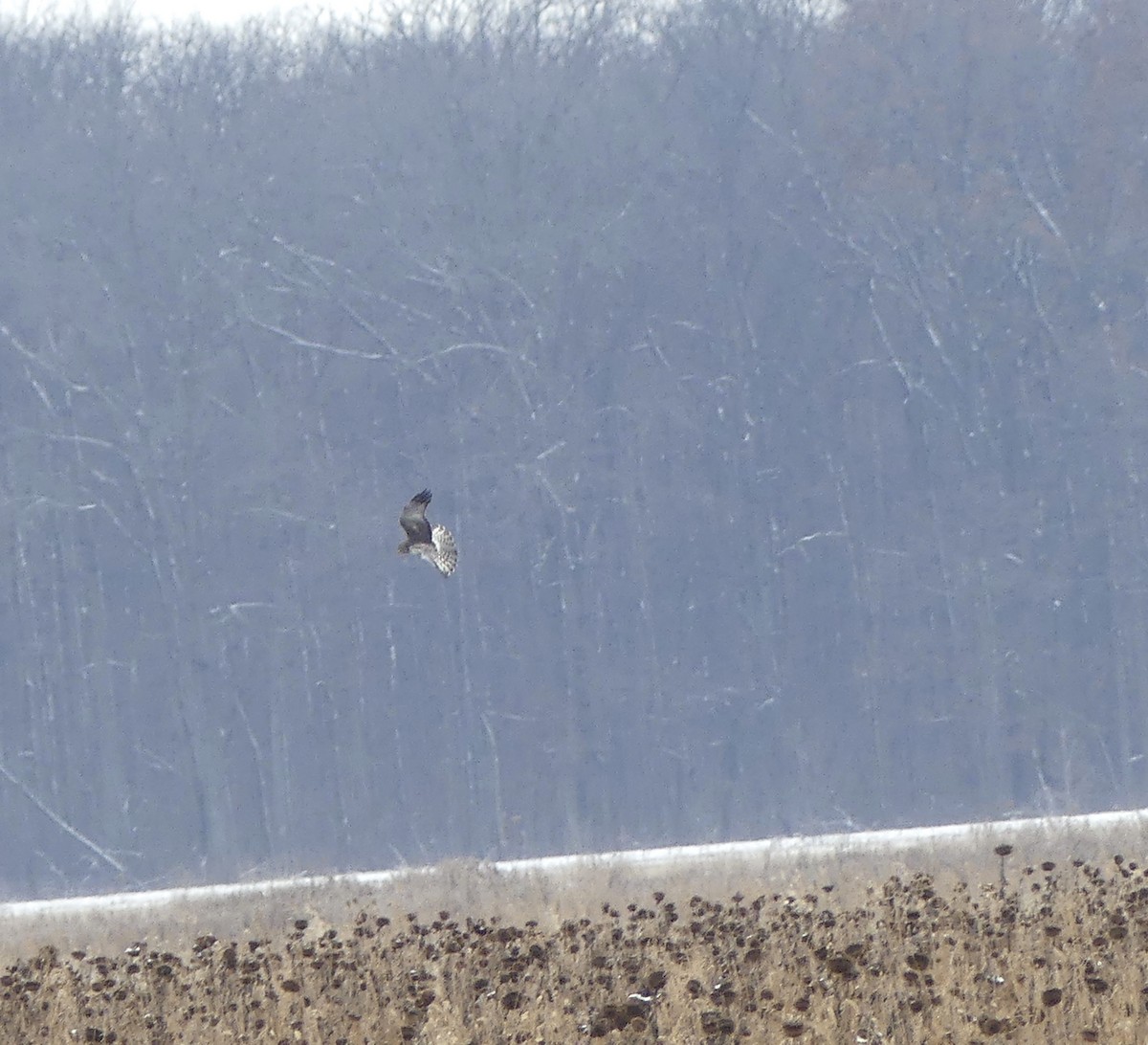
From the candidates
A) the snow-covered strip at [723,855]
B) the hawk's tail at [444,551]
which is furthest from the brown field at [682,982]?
the snow-covered strip at [723,855]

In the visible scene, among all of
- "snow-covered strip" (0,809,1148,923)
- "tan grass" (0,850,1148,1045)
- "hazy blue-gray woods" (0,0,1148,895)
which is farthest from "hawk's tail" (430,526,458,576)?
"hazy blue-gray woods" (0,0,1148,895)

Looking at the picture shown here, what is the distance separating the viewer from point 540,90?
3169 centimetres

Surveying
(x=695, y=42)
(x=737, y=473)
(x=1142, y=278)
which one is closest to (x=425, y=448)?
(x=737, y=473)

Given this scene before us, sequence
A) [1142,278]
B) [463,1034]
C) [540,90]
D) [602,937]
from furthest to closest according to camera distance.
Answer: [540,90], [1142,278], [602,937], [463,1034]

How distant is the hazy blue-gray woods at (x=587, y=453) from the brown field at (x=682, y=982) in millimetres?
20103

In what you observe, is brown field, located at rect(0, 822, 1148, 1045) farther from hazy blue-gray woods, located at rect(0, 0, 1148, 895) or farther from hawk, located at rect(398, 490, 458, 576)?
hazy blue-gray woods, located at rect(0, 0, 1148, 895)

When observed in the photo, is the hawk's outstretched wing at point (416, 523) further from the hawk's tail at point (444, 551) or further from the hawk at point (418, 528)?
the hawk's tail at point (444, 551)

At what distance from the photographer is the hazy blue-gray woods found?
2903cm

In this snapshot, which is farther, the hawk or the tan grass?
the hawk

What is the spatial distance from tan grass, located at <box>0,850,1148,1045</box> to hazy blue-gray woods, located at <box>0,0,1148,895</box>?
20.3 metres

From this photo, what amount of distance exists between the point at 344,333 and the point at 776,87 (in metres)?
6.45

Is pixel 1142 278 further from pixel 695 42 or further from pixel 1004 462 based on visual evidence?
pixel 695 42

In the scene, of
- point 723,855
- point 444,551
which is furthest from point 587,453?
point 444,551

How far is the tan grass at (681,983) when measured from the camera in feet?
19.5
